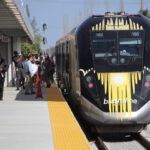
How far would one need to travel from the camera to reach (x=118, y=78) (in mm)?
11367

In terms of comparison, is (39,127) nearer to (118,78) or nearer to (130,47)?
(118,78)

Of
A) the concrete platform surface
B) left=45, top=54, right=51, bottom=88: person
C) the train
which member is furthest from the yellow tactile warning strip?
left=45, top=54, right=51, bottom=88: person

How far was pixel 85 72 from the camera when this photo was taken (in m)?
11.6

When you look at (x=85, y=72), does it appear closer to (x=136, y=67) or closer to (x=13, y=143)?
(x=136, y=67)

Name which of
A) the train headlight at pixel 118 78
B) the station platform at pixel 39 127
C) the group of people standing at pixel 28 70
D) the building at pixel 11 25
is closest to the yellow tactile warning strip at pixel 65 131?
the station platform at pixel 39 127

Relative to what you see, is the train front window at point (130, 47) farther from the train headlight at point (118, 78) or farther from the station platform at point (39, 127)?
the station platform at point (39, 127)

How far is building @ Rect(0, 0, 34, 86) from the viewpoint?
1403cm

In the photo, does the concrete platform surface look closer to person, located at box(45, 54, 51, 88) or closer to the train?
the train

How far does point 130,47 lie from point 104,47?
685 millimetres

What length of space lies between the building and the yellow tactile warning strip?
334cm

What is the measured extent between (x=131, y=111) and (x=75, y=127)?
1568mm

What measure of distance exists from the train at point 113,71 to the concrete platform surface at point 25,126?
4.31 ft

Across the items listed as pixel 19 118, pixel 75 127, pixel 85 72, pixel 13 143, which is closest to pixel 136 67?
pixel 85 72

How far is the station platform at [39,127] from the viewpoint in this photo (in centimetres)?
818
